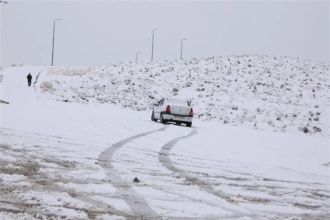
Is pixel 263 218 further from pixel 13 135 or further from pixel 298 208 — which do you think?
pixel 13 135

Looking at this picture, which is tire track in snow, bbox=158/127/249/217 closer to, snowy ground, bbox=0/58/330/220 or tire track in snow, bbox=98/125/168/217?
snowy ground, bbox=0/58/330/220

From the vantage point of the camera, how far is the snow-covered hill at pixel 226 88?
3316 centimetres

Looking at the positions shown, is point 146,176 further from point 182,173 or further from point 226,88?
point 226,88

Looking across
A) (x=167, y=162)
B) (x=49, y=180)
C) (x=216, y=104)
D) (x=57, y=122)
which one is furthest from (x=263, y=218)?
(x=216, y=104)

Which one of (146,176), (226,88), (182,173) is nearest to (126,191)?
(146,176)

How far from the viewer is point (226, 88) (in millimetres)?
44781

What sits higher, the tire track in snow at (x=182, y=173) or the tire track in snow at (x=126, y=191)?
the tire track in snow at (x=126, y=191)

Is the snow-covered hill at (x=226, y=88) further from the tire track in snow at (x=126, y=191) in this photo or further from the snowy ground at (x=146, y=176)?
the tire track in snow at (x=126, y=191)

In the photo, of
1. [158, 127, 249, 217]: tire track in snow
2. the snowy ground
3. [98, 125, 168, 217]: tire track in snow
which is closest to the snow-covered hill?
the snowy ground

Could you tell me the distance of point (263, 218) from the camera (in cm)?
516

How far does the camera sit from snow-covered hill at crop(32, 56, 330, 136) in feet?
109

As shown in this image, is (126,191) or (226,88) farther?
(226,88)

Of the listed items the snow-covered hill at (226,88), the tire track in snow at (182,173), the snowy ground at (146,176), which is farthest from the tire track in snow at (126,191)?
the snow-covered hill at (226,88)

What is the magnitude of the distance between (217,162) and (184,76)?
136 ft
